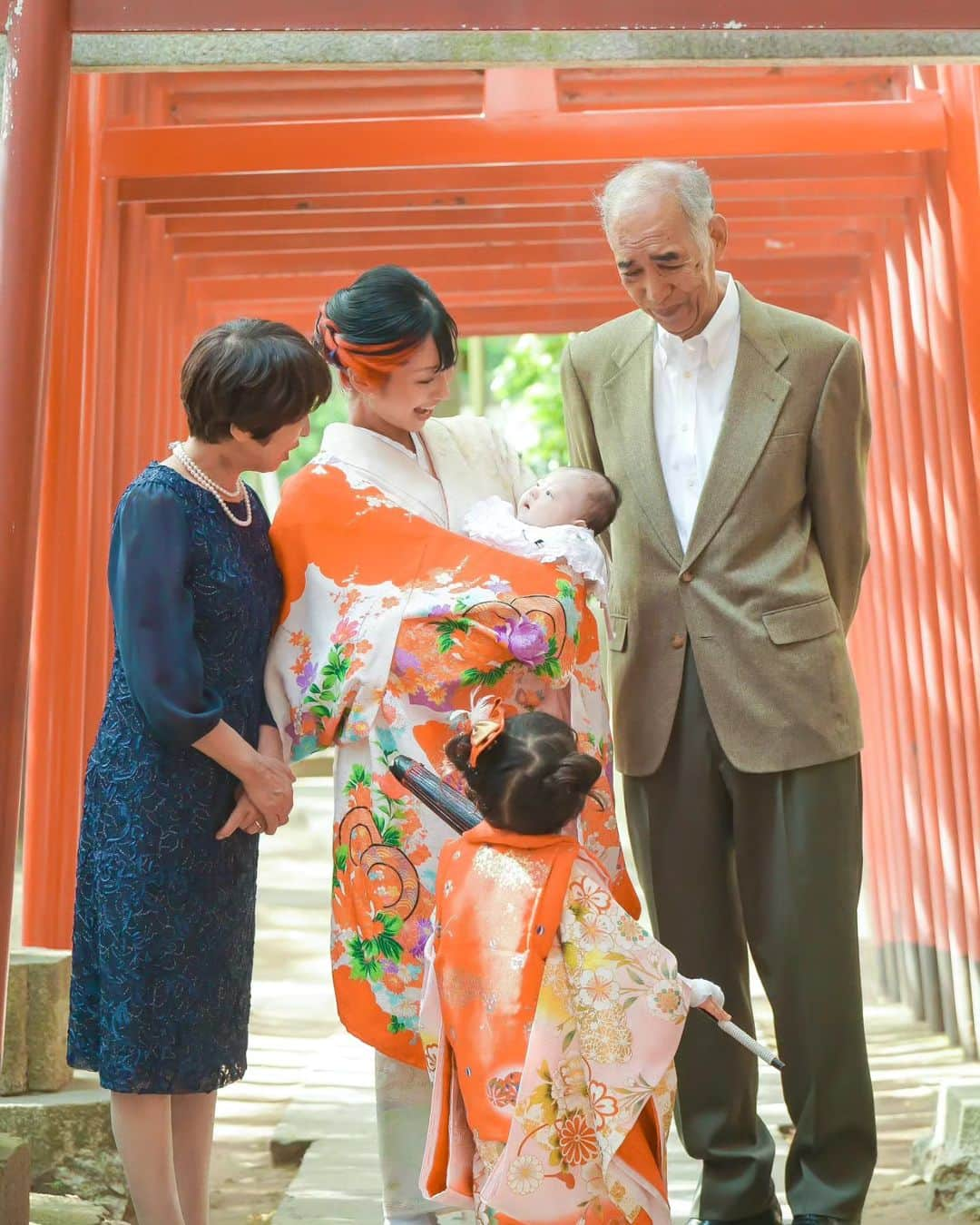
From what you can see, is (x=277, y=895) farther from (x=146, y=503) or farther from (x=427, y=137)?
(x=146, y=503)

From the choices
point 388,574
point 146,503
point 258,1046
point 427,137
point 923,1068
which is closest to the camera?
point 146,503

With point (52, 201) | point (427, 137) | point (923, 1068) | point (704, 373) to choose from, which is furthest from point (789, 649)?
point (923, 1068)

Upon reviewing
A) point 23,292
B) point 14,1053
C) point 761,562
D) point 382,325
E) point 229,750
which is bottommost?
point 14,1053

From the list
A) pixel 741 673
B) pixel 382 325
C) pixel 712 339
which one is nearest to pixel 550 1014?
pixel 741 673

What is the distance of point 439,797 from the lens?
8.13 feet

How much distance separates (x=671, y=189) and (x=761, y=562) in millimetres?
683

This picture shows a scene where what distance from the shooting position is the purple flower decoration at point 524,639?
252 cm

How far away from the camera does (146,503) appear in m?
2.36

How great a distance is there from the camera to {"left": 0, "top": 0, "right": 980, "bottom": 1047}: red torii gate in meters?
4.20

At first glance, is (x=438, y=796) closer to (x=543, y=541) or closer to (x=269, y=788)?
(x=269, y=788)

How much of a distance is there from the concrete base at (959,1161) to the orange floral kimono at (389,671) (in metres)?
1.33

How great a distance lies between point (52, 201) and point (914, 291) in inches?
124

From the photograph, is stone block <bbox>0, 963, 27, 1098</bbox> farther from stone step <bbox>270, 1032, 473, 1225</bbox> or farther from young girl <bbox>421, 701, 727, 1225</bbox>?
young girl <bbox>421, 701, 727, 1225</bbox>

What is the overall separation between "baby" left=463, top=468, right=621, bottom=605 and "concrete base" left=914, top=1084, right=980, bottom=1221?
1.61 meters
